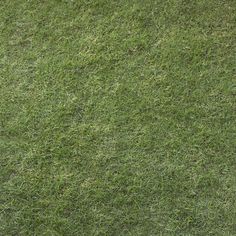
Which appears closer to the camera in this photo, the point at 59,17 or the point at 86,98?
the point at 86,98

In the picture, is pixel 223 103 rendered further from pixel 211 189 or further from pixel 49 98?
pixel 49 98

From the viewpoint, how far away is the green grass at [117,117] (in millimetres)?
2917

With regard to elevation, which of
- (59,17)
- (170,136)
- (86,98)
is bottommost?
(170,136)

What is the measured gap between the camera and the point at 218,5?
3.35 meters

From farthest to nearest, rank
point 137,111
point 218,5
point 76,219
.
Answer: point 218,5, point 137,111, point 76,219

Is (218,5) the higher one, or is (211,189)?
(218,5)

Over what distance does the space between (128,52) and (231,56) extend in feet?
2.06

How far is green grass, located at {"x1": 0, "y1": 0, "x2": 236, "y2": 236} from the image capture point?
2.92 metres

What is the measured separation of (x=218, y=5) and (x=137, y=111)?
2.89 feet

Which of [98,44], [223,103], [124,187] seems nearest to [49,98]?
[98,44]

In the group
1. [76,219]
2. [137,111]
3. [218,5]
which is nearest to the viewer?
[76,219]

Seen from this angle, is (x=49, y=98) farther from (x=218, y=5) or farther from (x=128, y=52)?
(x=218, y=5)

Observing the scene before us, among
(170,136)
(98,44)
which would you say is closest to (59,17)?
(98,44)

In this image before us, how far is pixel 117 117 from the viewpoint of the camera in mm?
3105
